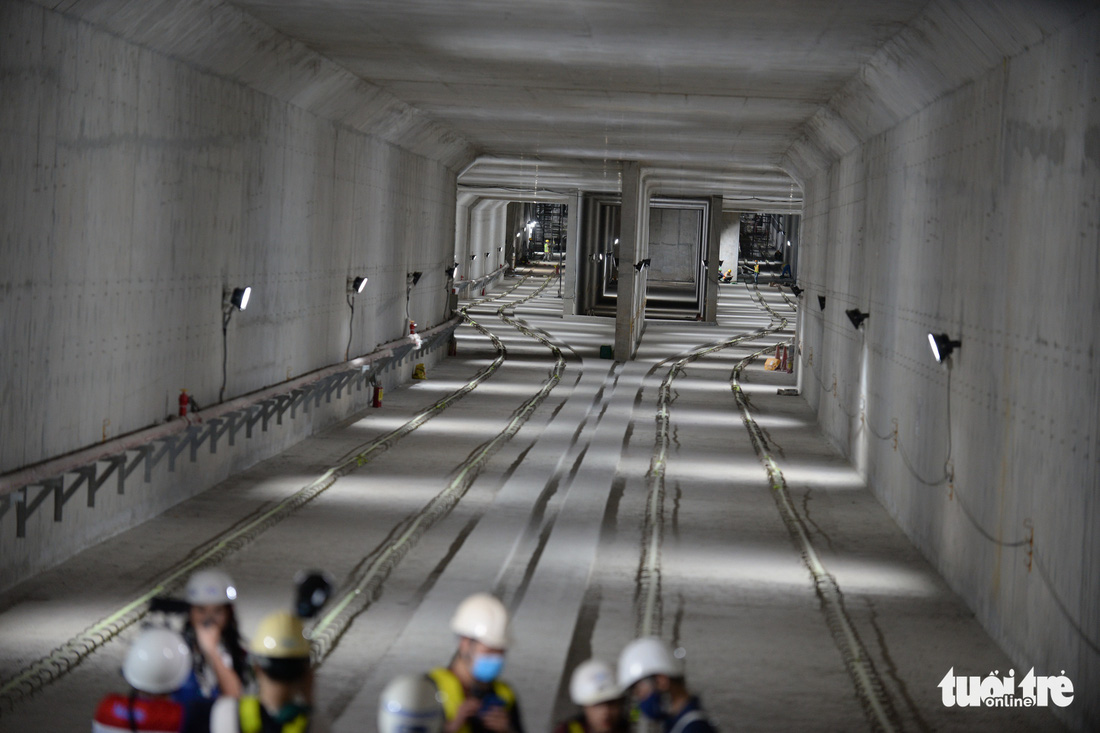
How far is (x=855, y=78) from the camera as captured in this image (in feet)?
65.7

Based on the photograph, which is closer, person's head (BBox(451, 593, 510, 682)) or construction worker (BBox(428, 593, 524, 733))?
construction worker (BBox(428, 593, 524, 733))

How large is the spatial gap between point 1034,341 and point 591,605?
4.84m

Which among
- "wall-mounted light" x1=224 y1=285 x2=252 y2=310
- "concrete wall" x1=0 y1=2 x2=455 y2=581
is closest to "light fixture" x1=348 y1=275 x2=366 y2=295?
→ "concrete wall" x1=0 y1=2 x2=455 y2=581

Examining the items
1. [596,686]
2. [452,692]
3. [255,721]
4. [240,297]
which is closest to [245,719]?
[255,721]

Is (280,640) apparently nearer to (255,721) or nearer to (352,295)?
(255,721)

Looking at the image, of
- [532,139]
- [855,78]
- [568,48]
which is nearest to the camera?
[568,48]

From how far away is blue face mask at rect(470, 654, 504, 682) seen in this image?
232 inches

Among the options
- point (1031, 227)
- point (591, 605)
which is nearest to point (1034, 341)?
point (1031, 227)

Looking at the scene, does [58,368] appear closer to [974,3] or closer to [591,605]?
[591,605]

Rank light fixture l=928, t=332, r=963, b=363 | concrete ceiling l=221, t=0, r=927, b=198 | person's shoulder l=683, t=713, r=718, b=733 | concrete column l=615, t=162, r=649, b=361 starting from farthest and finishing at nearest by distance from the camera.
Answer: concrete column l=615, t=162, r=649, b=361, concrete ceiling l=221, t=0, r=927, b=198, light fixture l=928, t=332, r=963, b=363, person's shoulder l=683, t=713, r=718, b=733

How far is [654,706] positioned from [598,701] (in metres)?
0.45

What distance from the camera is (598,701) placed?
17.9 ft

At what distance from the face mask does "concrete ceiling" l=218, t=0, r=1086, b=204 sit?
7.65 m

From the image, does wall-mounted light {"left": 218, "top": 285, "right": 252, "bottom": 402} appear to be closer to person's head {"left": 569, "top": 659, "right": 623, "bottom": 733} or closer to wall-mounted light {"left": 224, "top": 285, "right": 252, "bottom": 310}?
wall-mounted light {"left": 224, "top": 285, "right": 252, "bottom": 310}
